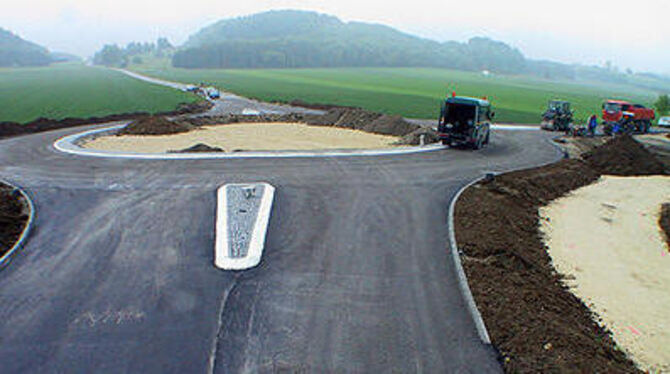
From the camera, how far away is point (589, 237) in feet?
49.0

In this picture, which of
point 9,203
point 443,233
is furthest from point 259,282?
point 9,203

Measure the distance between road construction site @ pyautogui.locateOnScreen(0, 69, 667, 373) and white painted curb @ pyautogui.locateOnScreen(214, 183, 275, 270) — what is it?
0.84 feet

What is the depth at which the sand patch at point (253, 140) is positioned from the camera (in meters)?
28.6

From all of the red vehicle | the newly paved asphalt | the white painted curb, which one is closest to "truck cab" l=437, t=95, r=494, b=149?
the newly paved asphalt

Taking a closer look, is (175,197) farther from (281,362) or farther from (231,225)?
(281,362)

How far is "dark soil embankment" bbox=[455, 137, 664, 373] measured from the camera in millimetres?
7676

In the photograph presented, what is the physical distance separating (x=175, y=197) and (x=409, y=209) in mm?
8381

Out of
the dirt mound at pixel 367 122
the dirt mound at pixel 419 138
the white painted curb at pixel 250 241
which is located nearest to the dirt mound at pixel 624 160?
the dirt mound at pixel 419 138

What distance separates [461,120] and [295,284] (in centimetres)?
1831

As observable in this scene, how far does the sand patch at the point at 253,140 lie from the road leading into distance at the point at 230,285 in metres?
11.2

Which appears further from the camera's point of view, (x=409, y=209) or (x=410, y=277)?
(x=409, y=209)

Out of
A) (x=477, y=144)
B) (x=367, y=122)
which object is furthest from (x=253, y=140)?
(x=477, y=144)

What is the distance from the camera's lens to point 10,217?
13172 millimetres

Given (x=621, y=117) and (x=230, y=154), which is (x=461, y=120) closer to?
(x=230, y=154)
